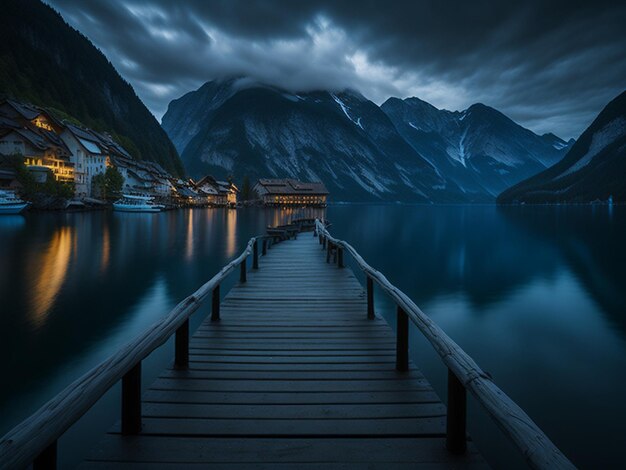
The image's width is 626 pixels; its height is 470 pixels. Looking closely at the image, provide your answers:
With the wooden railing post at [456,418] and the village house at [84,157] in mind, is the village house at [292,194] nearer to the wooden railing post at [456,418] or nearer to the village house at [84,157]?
the village house at [84,157]

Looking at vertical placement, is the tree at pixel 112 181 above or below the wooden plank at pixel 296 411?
above

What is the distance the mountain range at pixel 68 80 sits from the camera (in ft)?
367

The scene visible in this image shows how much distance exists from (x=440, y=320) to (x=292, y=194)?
131414 mm

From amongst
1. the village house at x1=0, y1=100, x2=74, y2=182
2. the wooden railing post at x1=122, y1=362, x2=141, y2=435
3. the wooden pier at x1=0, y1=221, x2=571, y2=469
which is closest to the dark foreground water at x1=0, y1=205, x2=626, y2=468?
the wooden pier at x1=0, y1=221, x2=571, y2=469

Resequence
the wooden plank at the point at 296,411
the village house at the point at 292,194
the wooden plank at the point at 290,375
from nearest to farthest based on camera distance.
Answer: the wooden plank at the point at 296,411, the wooden plank at the point at 290,375, the village house at the point at 292,194

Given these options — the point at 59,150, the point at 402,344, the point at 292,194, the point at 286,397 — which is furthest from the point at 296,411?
the point at 292,194

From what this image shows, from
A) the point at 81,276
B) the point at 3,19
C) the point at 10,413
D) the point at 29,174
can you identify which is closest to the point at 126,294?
the point at 81,276

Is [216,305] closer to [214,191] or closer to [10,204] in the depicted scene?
[10,204]

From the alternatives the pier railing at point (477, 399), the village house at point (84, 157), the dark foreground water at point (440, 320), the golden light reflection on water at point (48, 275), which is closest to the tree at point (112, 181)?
the village house at point (84, 157)

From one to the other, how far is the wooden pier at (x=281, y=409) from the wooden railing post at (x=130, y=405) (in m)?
0.01

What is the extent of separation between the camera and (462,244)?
39469mm

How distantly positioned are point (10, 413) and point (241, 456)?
20.5 feet

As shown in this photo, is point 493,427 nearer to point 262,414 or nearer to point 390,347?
point 390,347

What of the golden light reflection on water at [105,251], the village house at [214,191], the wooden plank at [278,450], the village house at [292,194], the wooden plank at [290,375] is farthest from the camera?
the village house at [292,194]
